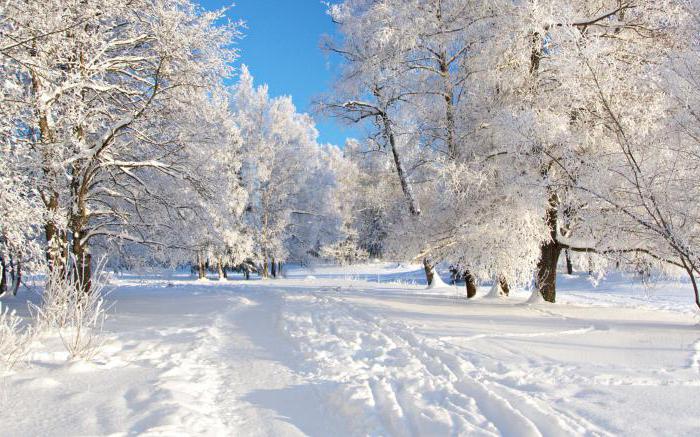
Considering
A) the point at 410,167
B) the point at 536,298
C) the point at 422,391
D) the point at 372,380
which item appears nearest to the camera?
the point at 422,391

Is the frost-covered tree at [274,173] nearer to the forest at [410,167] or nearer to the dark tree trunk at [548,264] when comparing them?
the forest at [410,167]

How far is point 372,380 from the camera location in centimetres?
420

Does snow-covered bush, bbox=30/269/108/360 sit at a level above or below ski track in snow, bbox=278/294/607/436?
above

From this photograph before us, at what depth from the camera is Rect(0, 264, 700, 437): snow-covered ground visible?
3148 millimetres

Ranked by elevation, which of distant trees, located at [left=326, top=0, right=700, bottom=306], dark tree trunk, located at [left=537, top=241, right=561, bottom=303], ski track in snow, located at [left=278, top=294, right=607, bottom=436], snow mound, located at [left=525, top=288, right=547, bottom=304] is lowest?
ski track in snow, located at [left=278, top=294, right=607, bottom=436]

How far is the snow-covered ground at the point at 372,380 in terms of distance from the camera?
124 inches

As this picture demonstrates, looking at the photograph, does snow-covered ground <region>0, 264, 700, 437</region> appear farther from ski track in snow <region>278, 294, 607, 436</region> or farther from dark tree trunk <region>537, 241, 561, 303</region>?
dark tree trunk <region>537, 241, 561, 303</region>

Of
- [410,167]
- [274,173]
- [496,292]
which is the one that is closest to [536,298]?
[496,292]

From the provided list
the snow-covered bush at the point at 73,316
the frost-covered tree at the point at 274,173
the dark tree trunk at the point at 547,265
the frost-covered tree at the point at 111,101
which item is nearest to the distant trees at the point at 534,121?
the dark tree trunk at the point at 547,265

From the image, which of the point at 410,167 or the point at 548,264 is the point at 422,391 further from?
the point at 410,167

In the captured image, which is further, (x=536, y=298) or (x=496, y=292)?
(x=496, y=292)

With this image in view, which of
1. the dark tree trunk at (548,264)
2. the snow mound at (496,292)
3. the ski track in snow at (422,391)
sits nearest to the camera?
the ski track in snow at (422,391)

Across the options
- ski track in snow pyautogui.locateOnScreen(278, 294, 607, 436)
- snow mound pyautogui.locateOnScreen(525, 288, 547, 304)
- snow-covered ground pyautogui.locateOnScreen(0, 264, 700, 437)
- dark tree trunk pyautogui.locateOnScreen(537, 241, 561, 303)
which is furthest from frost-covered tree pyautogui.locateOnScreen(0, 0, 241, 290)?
snow mound pyautogui.locateOnScreen(525, 288, 547, 304)

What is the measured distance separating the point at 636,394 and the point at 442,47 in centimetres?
876
